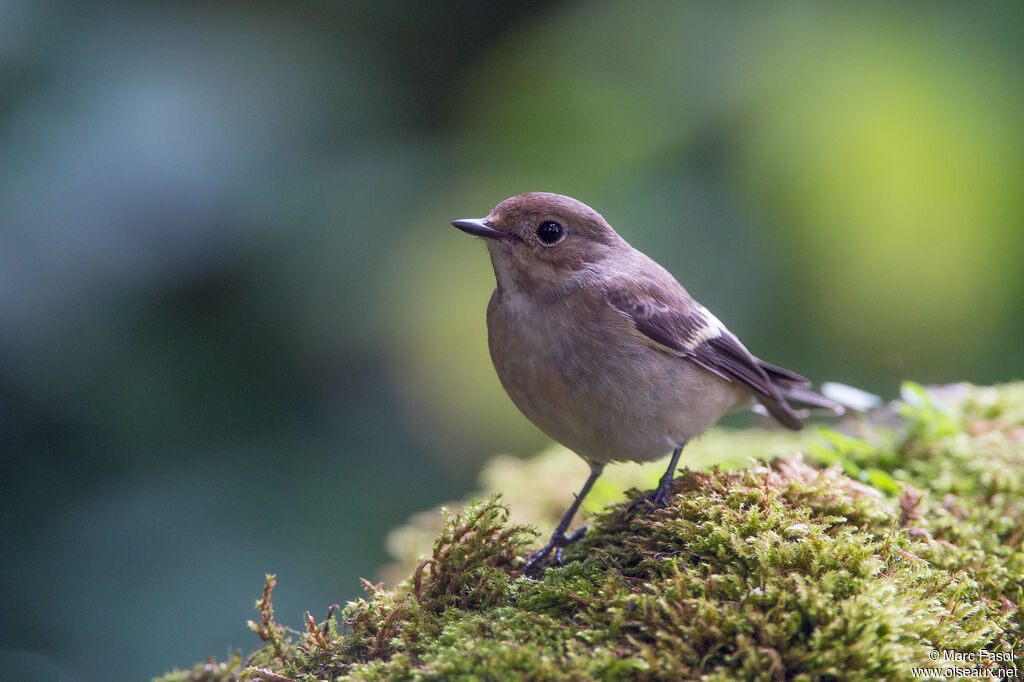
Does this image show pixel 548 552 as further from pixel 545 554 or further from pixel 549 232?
pixel 549 232

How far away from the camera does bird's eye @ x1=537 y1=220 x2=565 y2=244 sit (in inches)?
148

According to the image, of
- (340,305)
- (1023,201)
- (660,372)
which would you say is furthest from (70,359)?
(1023,201)

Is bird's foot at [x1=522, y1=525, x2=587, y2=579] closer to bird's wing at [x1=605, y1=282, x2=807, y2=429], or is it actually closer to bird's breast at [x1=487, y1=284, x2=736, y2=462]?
bird's breast at [x1=487, y1=284, x2=736, y2=462]

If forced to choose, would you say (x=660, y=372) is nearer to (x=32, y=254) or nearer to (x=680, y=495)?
(x=680, y=495)

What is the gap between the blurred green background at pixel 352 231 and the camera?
4961 millimetres

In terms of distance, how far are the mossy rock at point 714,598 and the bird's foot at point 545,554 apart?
63mm

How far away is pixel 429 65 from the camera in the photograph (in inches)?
240

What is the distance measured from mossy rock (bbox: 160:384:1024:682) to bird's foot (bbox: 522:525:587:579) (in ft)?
0.21

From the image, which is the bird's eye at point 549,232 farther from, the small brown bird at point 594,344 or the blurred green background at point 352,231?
the blurred green background at point 352,231

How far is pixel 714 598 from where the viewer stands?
2574mm

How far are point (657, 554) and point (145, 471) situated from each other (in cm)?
384

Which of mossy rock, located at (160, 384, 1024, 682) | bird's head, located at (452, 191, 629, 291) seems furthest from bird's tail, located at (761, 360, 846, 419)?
bird's head, located at (452, 191, 629, 291)

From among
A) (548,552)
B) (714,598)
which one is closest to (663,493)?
(548,552)

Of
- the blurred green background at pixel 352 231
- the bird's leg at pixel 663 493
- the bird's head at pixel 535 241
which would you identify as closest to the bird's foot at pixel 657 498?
the bird's leg at pixel 663 493
